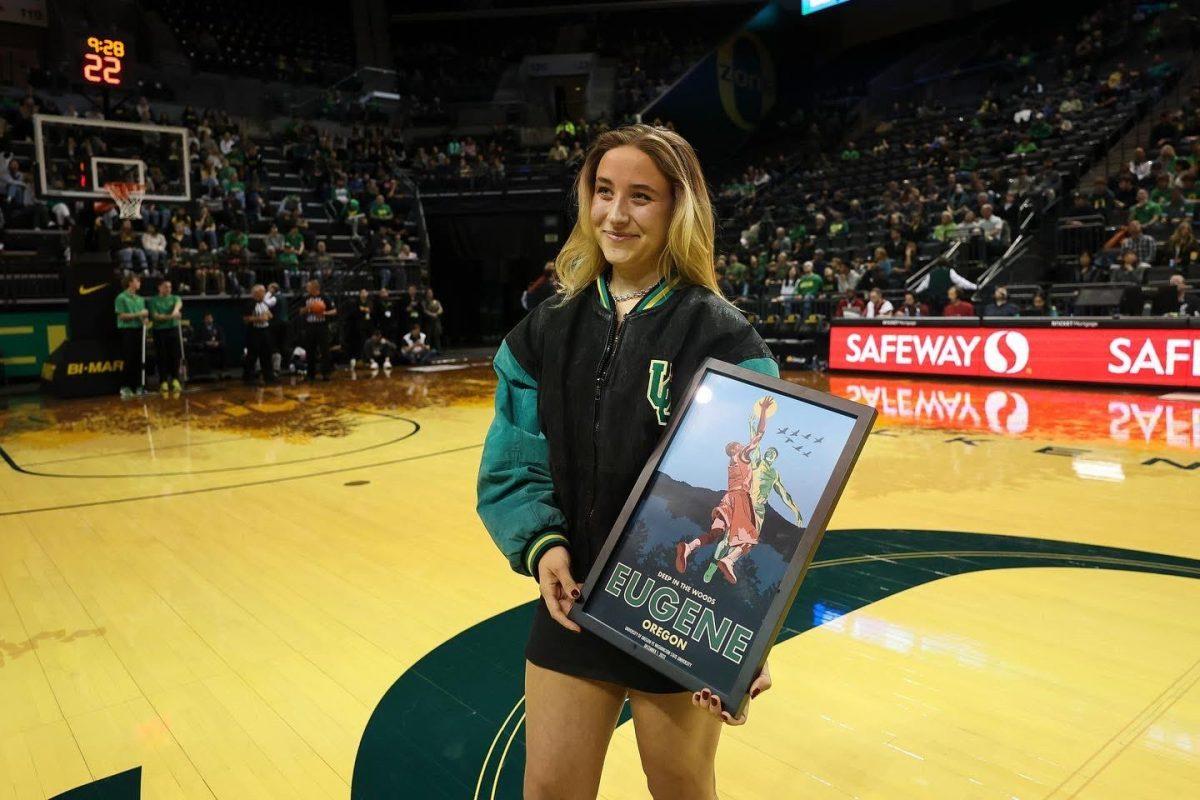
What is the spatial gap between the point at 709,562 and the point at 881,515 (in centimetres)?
395

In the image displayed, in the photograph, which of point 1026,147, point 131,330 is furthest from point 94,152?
point 1026,147

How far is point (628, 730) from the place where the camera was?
8.82 ft

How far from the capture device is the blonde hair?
5.01 ft

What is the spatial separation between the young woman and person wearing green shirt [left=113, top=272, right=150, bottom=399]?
38.3ft

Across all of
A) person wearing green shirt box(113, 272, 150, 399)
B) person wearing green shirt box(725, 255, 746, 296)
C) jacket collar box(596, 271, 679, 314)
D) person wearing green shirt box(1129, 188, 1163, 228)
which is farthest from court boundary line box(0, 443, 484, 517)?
person wearing green shirt box(1129, 188, 1163, 228)

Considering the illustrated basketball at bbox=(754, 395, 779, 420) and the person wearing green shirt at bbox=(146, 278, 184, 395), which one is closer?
the illustrated basketball at bbox=(754, 395, 779, 420)

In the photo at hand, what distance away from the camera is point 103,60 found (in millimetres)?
13555

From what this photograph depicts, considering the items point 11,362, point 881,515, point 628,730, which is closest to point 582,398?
point 628,730

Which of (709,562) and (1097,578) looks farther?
(1097,578)

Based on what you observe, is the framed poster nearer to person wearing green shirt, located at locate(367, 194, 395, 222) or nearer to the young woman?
the young woman

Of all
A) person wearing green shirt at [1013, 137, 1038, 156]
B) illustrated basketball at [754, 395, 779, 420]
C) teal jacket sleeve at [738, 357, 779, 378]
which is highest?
person wearing green shirt at [1013, 137, 1038, 156]

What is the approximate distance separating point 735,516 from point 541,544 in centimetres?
37

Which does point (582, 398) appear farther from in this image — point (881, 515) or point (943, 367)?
point (943, 367)

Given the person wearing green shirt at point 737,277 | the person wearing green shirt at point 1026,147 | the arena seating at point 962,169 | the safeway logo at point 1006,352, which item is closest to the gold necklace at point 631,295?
the safeway logo at point 1006,352
